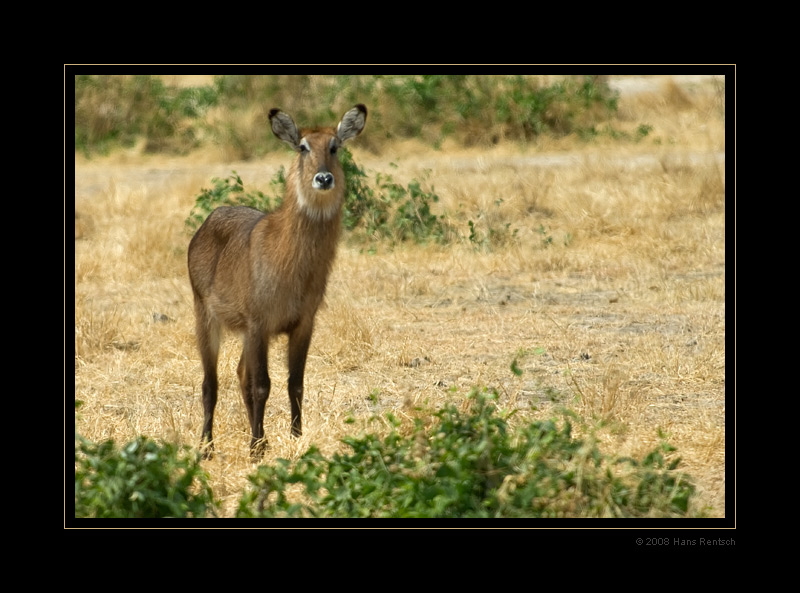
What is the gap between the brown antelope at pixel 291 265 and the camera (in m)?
6.39

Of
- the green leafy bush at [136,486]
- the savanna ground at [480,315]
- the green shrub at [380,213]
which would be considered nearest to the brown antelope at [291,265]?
the savanna ground at [480,315]

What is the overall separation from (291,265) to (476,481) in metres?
1.96

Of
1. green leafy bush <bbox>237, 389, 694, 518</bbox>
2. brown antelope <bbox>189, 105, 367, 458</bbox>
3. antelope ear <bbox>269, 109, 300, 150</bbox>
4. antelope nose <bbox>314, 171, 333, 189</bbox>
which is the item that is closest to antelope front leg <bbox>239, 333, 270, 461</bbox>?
brown antelope <bbox>189, 105, 367, 458</bbox>

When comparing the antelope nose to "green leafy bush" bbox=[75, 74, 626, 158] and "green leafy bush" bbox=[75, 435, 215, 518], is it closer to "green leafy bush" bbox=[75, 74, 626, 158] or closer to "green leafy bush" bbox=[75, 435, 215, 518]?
"green leafy bush" bbox=[75, 435, 215, 518]

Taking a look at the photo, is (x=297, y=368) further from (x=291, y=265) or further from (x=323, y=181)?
(x=323, y=181)

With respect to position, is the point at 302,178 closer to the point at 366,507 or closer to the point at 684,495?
the point at 366,507

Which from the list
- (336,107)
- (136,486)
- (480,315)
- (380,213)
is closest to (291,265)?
(136,486)

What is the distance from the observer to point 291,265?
251 inches

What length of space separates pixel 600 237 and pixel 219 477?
6.54m

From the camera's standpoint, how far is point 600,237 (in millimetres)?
11492

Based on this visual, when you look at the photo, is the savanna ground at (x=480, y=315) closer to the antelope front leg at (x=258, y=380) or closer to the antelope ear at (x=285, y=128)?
the antelope front leg at (x=258, y=380)

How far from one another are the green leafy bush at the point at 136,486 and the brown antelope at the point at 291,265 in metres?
1.22

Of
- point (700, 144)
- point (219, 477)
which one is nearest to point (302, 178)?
point (219, 477)

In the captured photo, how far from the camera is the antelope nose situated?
20.4 ft
